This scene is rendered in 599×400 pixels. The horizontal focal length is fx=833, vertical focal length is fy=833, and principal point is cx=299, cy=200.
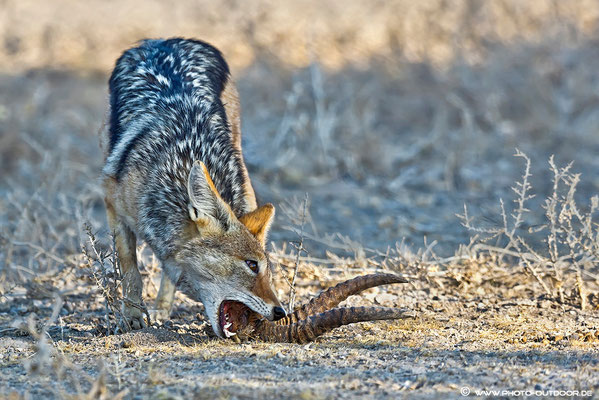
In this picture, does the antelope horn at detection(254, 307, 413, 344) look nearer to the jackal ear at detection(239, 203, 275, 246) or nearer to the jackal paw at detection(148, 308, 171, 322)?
the jackal ear at detection(239, 203, 275, 246)

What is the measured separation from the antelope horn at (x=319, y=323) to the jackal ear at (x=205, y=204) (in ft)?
2.44

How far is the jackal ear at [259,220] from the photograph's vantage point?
19.4 feet

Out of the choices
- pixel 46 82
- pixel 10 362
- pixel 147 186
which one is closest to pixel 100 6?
pixel 46 82

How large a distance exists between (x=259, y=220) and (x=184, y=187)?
2.10ft

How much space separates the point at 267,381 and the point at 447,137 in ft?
26.6

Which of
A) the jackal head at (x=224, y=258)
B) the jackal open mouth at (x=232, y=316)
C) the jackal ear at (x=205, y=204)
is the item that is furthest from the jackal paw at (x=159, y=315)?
the jackal ear at (x=205, y=204)

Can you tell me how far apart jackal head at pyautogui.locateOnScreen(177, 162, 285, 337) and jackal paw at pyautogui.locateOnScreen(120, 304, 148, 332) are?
55cm

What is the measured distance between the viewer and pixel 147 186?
247 inches

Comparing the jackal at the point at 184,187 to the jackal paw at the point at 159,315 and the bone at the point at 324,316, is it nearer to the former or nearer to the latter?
the jackal paw at the point at 159,315

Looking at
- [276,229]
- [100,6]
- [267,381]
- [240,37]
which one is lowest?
[267,381]

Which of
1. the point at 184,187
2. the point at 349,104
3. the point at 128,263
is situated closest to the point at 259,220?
the point at 184,187

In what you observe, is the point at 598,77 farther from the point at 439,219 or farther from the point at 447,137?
the point at 439,219

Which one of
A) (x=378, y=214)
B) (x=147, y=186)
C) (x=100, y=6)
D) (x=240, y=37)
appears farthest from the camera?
(x=100, y=6)

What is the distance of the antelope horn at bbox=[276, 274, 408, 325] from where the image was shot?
5.66 meters
